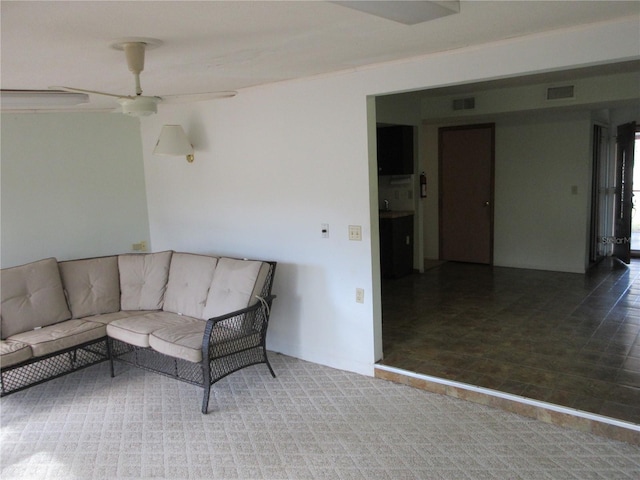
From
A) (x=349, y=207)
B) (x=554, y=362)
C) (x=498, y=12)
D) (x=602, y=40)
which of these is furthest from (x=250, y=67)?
(x=554, y=362)

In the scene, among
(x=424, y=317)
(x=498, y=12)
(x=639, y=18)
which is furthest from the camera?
(x=424, y=317)

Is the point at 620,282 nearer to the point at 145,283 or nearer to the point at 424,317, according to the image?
the point at 424,317

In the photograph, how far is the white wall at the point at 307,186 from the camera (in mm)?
3344

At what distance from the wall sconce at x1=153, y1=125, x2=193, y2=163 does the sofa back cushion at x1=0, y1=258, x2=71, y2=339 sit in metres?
1.31

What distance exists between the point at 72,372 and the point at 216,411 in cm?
129

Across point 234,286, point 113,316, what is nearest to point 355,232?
point 234,286

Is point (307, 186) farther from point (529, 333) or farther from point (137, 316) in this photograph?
point (529, 333)

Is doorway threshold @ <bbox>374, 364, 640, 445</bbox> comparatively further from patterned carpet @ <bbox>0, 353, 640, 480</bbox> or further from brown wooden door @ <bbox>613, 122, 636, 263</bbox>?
brown wooden door @ <bbox>613, 122, 636, 263</bbox>

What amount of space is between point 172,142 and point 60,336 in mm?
1828

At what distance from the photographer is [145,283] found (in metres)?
4.23

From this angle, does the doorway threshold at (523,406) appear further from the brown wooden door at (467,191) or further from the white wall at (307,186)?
the brown wooden door at (467,191)

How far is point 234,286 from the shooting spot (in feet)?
12.0

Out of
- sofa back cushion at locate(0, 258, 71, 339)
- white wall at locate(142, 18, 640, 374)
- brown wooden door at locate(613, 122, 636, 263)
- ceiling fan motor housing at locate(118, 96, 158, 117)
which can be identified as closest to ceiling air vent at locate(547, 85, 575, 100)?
brown wooden door at locate(613, 122, 636, 263)

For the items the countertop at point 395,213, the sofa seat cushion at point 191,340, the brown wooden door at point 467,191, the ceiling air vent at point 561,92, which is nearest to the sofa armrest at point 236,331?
the sofa seat cushion at point 191,340
